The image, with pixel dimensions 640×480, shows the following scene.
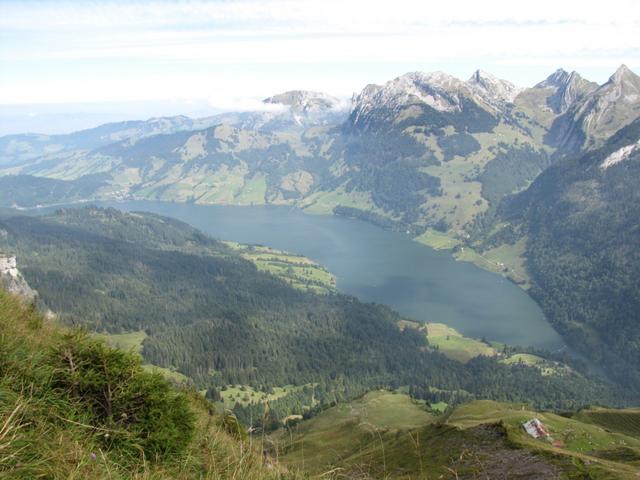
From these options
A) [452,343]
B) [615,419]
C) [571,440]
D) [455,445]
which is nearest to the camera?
[455,445]

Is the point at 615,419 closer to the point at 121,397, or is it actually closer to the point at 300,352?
the point at 121,397

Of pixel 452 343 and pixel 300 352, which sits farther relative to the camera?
pixel 452 343

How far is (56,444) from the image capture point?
6.43 meters

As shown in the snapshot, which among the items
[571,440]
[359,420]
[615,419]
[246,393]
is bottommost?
[246,393]

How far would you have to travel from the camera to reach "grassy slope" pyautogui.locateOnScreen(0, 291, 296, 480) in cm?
558

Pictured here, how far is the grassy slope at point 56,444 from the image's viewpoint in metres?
5.58

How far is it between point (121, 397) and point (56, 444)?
3.41 m

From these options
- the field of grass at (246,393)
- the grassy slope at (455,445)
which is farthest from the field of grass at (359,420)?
the field of grass at (246,393)

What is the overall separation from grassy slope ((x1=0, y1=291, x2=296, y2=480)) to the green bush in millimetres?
272

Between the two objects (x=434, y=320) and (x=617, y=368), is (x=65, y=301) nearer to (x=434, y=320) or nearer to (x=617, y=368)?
(x=434, y=320)

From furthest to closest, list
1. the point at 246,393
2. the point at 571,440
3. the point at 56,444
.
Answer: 1. the point at 246,393
2. the point at 571,440
3. the point at 56,444

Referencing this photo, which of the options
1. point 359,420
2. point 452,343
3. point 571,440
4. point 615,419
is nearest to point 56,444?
point 571,440

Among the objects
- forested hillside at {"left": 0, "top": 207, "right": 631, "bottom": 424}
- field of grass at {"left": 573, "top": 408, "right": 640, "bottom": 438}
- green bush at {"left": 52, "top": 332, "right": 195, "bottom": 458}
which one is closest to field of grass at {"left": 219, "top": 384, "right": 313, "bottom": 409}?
forested hillside at {"left": 0, "top": 207, "right": 631, "bottom": 424}

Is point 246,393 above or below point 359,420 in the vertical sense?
below
